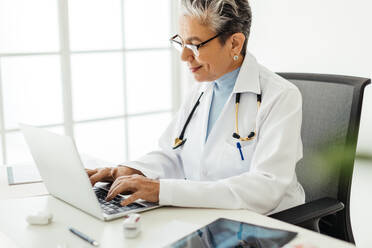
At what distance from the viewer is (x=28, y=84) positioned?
3.02 metres

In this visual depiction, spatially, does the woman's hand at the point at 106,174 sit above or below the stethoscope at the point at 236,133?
below

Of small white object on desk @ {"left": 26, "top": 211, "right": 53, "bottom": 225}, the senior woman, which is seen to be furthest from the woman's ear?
small white object on desk @ {"left": 26, "top": 211, "right": 53, "bottom": 225}

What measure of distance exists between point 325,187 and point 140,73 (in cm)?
213

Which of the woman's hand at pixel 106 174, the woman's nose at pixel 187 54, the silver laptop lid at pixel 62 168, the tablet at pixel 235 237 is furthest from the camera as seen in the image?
the woman's nose at pixel 187 54

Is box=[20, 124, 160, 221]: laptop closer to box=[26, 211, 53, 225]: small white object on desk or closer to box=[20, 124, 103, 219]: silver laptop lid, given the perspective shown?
box=[20, 124, 103, 219]: silver laptop lid

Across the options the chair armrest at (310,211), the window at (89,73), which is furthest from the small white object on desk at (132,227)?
the window at (89,73)

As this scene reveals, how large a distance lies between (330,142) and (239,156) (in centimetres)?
32

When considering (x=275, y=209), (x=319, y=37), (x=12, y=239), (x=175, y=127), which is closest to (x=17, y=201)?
(x=12, y=239)

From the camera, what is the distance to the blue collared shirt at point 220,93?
1801mm

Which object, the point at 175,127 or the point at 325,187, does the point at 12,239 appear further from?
the point at 325,187

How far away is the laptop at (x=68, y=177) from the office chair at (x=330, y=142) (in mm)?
594

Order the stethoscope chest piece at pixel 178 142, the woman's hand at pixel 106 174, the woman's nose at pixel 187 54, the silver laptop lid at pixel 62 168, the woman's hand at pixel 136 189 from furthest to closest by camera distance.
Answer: the stethoscope chest piece at pixel 178 142
the woman's nose at pixel 187 54
the woman's hand at pixel 106 174
the woman's hand at pixel 136 189
the silver laptop lid at pixel 62 168

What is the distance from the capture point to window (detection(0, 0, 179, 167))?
9.66 ft

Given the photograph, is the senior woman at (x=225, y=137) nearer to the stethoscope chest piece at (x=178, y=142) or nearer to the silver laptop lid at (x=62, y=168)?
the stethoscope chest piece at (x=178, y=142)
